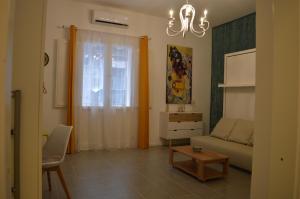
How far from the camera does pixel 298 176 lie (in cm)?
86

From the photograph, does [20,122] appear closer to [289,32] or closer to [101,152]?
[289,32]

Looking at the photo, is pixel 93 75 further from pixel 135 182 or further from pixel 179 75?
pixel 135 182

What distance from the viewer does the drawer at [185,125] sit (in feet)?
16.8

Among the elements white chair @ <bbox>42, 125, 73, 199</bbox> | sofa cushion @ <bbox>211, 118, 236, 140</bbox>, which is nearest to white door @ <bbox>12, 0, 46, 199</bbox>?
white chair @ <bbox>42, 125, 73, 199</bbox>

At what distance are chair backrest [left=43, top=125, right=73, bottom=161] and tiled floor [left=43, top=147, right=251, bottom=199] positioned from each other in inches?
18.4

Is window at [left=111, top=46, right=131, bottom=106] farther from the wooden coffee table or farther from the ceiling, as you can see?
the wooden coffee table

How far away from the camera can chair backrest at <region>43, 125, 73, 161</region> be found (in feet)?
8.11

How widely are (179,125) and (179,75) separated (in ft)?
3.97

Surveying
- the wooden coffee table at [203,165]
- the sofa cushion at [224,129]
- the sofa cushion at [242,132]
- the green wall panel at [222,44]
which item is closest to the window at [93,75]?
the wooden coffee table at [203,165]

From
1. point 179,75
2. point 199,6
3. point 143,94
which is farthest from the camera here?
point 179,75

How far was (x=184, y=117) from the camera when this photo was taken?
5.28 m

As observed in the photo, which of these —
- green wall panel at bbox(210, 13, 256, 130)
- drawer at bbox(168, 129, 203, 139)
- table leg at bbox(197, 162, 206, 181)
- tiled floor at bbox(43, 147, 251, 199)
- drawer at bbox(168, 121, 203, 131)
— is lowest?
tiled floor at bbox(43, 147, 251, 199)

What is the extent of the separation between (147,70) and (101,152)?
76.5 inches

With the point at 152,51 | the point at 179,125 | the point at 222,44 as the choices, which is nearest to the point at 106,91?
the point at 152,51
